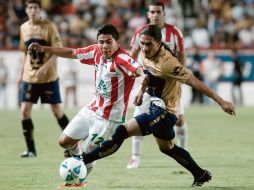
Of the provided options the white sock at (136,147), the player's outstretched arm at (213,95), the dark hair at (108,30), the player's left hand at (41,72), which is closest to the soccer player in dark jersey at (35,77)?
the player's left hand at (41,72)

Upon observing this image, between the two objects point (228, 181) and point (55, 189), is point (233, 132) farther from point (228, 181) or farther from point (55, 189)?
point (55, 189)

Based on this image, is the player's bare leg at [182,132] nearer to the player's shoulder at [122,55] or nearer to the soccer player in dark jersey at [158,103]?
the soccer player in dark jersey at [158,103]

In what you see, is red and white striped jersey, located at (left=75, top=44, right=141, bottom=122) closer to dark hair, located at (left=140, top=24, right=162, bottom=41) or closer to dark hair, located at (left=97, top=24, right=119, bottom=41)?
dark hair, located at (left=97, top=24, right=119, bottom=41)

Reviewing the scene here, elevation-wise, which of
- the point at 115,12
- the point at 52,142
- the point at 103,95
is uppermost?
the point at 115,12

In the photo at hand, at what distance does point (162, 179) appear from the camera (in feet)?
31.3

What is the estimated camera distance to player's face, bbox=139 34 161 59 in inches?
341

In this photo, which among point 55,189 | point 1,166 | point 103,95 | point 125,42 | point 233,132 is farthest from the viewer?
point 125,42

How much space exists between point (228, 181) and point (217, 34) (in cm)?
1983

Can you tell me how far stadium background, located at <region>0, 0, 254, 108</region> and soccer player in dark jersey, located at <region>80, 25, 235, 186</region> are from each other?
1827 centimetres

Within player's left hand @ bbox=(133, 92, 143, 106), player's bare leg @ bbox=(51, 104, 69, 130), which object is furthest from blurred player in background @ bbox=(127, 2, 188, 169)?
player's left hand @ bbox=(133, 92, 143, 106)

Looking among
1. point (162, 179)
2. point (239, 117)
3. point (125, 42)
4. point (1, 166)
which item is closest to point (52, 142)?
point (1, 166)

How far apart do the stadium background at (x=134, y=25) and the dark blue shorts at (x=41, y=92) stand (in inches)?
565

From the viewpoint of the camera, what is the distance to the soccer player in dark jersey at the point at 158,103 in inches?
336

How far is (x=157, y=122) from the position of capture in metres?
8.66
